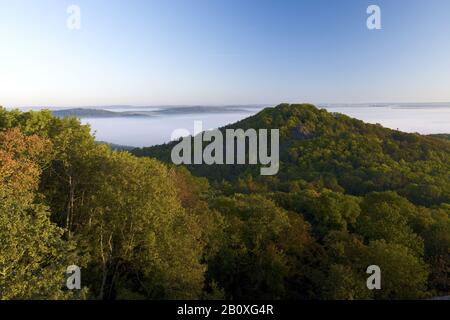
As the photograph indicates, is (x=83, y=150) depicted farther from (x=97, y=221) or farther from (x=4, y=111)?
(x=4, y=111)

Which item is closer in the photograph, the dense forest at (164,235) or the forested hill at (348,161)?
the dense forest at (164,235)

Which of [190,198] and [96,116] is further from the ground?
[96,116]

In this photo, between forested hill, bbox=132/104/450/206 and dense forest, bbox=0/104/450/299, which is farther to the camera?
forested hill, bbox=132/104/450/206

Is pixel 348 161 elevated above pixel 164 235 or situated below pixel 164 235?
below
